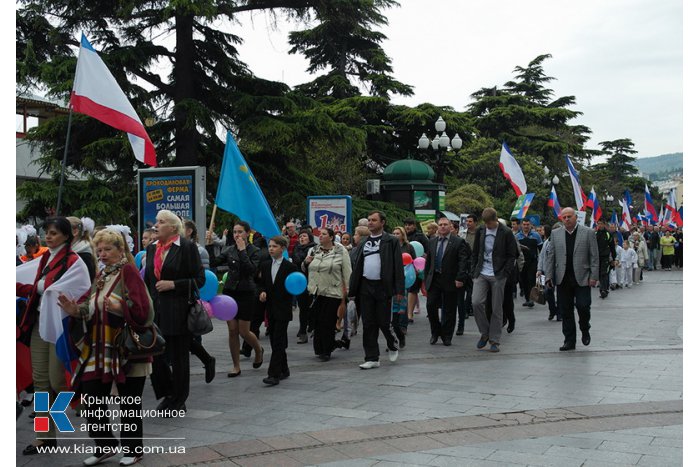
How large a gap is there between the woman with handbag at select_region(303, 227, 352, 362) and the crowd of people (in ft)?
0.05

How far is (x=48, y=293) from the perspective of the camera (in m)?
5.33

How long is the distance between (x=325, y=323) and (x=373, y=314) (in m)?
0.91

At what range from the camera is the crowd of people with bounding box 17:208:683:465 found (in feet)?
17.2

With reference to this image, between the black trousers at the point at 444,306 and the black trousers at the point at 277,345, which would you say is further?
the black trousers at the point at 444,306

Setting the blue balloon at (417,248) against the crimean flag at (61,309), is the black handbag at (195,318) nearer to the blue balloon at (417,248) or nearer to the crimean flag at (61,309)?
the crimean flag at (61,309)

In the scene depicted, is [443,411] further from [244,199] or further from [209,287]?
[244,199]

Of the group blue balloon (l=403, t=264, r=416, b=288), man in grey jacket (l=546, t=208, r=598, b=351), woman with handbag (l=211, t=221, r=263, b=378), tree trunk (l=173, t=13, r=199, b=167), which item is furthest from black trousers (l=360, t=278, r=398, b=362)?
tree trunk (l=173, t=13, r=199, b=167)

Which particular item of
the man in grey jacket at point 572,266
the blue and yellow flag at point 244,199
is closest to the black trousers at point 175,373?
the blue and yellow flag at point 244,199

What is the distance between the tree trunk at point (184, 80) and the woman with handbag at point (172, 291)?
1287 centimetres

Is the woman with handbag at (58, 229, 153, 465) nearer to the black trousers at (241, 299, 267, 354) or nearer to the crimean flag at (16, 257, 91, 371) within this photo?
the crimean flag at (16, 257, 91, 371)

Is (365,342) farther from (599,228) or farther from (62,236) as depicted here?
(599,228)

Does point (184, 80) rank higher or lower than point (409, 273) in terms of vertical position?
higher

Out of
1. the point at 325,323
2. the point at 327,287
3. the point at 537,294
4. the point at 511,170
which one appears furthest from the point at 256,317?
the point at 511,170

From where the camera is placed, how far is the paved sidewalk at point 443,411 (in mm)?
5387
